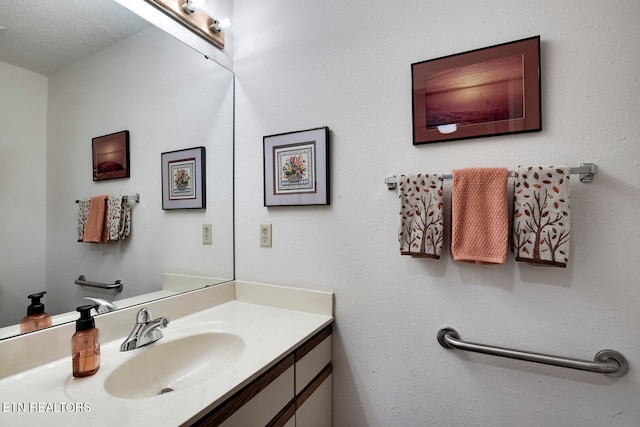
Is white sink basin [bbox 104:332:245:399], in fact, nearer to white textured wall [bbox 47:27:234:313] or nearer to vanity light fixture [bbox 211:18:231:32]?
white textured wall [bbox 47:27:234:313]

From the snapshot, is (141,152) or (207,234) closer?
(141,152)

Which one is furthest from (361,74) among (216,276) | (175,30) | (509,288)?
(216,276)

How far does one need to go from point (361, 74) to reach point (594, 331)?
1183mm

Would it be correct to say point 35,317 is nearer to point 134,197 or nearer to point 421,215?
point 134,197

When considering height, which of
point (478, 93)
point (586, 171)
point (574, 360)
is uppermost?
point (478, 93)

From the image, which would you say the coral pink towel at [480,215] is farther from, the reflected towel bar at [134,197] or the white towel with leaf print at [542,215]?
the reflected towel bar at [134,197]

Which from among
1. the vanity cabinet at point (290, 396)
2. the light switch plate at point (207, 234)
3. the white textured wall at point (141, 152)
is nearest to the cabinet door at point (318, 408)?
the vanity cabinet at point (290, 396)

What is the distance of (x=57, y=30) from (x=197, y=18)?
56cm

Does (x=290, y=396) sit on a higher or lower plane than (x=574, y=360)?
lower

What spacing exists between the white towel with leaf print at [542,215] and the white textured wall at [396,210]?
0.28 feet

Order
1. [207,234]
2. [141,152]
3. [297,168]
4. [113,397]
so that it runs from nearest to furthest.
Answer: [113,397], [141,152], [297,168], [207,234]

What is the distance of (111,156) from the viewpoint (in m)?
1.05

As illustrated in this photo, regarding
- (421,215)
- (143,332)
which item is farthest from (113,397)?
(421,215)

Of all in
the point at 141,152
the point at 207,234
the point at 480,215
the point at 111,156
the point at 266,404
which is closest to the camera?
the point at 266,404
